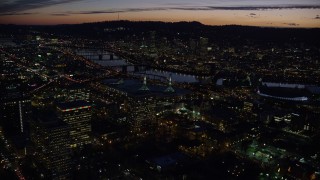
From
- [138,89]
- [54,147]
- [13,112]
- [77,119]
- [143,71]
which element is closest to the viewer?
[54,147]

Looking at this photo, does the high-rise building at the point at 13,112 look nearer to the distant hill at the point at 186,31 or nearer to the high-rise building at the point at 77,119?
the high-rise building at the point at 77,119

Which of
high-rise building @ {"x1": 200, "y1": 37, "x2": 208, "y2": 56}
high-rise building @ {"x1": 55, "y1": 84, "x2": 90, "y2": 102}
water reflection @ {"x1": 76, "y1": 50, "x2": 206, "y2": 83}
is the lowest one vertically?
water reflection @ {"x1": 76, "y1": 50, "x2": 206, "y2": 83}

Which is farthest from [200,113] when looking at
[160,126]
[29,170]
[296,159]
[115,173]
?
[29,170]

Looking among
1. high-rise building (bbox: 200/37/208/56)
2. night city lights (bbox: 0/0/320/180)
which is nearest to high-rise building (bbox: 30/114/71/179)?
night city lights (bbox: 0/0/320/180)

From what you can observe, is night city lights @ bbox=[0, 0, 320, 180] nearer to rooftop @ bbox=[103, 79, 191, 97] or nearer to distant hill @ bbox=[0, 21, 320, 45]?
rooftop @ bbox=[103, 79, 191, 97]

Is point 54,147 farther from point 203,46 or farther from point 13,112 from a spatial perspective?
point 203,46

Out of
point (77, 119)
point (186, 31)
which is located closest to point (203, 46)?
point (186, 31)

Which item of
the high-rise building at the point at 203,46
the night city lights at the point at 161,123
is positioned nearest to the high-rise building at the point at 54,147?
the night city lights at the point at 161,123

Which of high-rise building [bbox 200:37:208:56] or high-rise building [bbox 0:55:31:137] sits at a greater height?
high-rise building [bbox 200:37:208:56]
